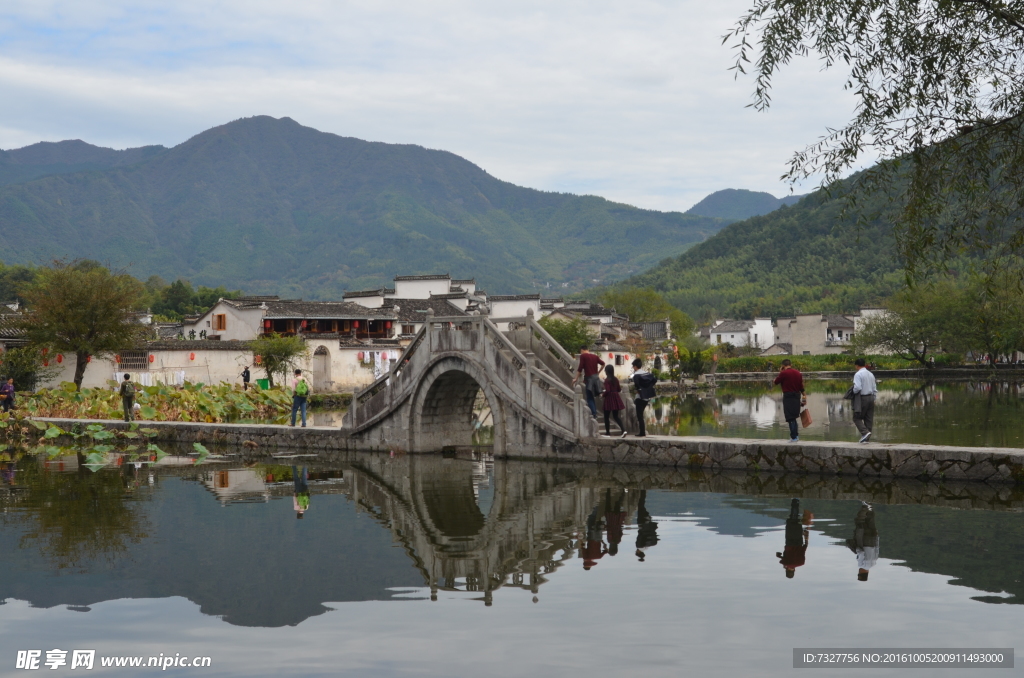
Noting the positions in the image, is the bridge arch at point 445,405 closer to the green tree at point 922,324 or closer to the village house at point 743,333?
the green tree at point 922,324

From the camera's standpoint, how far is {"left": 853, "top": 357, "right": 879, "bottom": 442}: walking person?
19.1 meters

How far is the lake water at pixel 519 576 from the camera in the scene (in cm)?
934

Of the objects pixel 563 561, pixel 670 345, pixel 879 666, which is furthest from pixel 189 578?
pixel 670 345

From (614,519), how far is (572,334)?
57752 millimetres

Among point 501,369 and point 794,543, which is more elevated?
point 501,369

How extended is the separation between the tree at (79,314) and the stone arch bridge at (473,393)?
871 inches

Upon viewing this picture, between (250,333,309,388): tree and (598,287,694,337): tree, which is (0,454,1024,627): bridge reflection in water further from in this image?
(598,287,694,337): tree

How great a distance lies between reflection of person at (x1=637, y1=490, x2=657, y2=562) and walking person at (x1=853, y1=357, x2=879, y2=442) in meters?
5.17

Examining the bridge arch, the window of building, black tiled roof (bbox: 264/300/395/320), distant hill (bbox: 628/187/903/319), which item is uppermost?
distant hill (bbox: 628/187/903/319)

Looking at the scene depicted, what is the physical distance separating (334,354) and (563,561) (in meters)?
47.6

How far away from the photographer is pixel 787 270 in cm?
16412

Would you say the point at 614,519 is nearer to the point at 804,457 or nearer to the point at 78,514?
the point at 804,457

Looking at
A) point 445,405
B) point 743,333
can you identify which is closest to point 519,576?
point 445,405

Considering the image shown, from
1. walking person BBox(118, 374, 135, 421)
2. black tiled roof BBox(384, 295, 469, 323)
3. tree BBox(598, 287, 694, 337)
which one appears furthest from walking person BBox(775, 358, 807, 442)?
tree BBox(598, 287, 694, 337)
